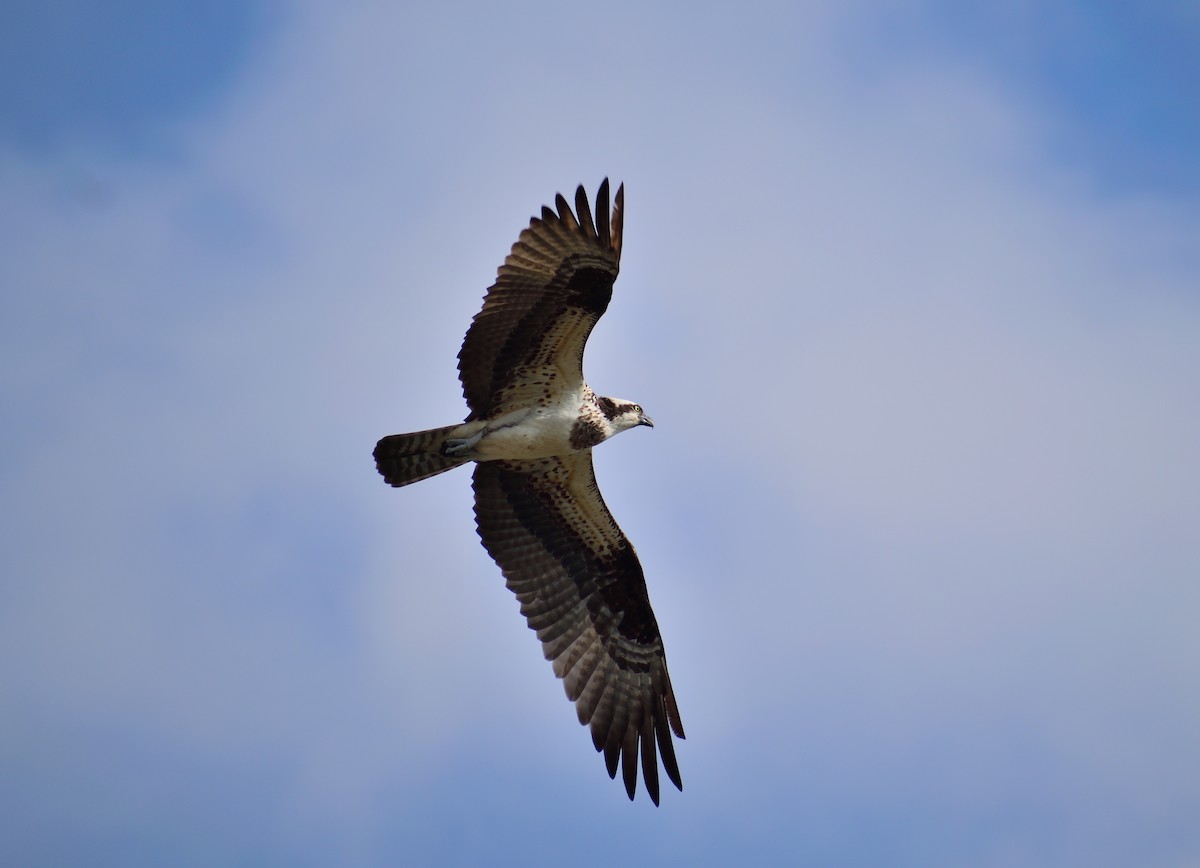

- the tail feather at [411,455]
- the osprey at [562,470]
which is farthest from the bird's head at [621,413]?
the tail feather at [411,455]

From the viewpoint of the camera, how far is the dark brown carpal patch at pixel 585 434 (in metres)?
13.8

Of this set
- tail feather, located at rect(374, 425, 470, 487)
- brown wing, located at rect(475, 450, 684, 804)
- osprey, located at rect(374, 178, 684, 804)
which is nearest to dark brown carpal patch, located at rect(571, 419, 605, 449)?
osprey, located at rect(374, 178, 684, 804)

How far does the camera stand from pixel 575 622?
49.5 feet

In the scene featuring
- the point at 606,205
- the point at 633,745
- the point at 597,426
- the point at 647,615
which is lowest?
the point at 633,745

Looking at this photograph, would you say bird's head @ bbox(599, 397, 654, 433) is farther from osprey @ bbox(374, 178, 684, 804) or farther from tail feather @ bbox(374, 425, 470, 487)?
tail feather @ bbox(374, 425, 470, 487)

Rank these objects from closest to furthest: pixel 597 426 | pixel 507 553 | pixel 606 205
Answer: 1. pixel 606 205
2. pixel 597 426
3. pixel 507 553

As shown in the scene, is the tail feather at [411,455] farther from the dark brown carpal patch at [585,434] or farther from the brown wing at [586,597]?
the dark brown carpal patch at [585,434]

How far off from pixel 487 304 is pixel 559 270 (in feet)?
2.48

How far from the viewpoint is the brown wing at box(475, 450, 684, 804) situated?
1455 cm

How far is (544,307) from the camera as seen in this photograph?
13.3m

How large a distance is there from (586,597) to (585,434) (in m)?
2.15

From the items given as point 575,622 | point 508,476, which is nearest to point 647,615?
point 575,622

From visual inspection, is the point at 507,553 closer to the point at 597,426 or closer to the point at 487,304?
the point at 597,426

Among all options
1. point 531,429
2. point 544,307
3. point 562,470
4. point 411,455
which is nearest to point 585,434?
point 531,429
